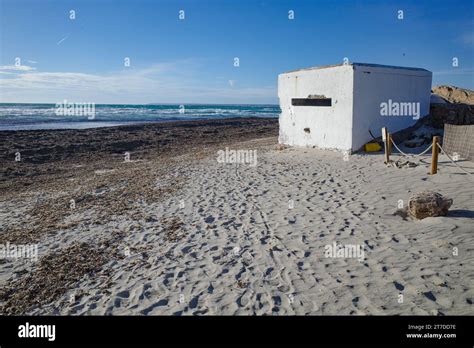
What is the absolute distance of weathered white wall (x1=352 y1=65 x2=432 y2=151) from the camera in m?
12.7

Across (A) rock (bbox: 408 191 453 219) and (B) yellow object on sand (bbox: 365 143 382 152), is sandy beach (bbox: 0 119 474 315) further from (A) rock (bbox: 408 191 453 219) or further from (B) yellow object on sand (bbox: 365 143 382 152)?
(B) yellow object on sand (bbox: 365 143 382 152)

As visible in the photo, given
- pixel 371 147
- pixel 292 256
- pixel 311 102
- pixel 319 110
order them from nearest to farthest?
pixel 292 256
pixel 371 147
pixel 319 110
pixel 311 102

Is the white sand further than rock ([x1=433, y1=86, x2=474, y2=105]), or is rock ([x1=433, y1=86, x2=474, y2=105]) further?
rock ([x1=433, y1=86, x2=474, y2=105])

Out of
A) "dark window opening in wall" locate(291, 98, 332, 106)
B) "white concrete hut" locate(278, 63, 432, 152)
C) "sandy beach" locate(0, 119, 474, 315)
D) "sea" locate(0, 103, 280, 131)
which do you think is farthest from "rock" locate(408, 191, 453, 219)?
"sea" locate(0, 103, 280, 131)

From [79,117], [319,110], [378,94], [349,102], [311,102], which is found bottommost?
[319,110]

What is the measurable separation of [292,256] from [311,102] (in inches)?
387

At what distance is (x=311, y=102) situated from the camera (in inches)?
549

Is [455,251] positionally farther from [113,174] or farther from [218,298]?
[113,174]

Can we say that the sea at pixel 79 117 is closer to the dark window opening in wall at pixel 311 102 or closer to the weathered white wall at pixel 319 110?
the weathered white wall at pixel 319 110

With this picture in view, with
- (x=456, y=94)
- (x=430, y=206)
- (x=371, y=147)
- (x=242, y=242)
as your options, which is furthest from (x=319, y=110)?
(x=456, y=94)

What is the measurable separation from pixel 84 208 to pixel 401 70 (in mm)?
12872

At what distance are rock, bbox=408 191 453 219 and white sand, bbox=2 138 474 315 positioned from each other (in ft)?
0.50

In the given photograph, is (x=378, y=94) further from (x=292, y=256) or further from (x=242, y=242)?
(x=292, y=256)
